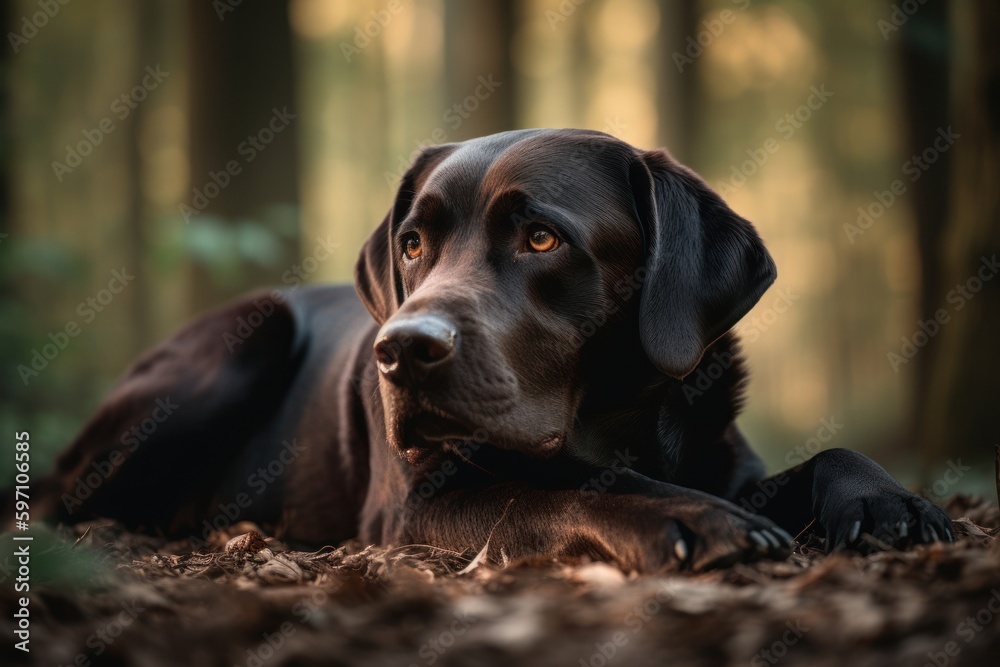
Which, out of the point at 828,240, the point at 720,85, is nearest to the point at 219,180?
the point at 720,85

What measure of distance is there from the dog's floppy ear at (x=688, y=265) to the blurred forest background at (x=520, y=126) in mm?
2633

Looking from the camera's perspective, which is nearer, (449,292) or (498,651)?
(498,651)

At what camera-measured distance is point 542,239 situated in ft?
9.97

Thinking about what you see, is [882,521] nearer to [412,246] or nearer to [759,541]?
[759,541]

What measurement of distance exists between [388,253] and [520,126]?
4902mm

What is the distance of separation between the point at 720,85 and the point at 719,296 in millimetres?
11735

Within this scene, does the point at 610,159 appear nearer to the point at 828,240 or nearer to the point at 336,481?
the point at 336,481

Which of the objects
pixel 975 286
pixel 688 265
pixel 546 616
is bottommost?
pixel 975 286

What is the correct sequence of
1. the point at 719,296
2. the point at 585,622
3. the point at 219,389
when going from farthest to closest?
the point at 219,389, the point at 719,296, the point at 585,622

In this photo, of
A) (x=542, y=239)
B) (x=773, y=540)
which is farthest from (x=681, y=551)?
(x=542, y=239)

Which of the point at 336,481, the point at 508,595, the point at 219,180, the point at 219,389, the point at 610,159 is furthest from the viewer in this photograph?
the point at 219,180

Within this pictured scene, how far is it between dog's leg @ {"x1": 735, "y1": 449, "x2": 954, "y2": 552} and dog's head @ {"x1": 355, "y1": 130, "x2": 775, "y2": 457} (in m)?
0.61

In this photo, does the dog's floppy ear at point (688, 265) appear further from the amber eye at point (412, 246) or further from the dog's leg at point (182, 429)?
the dog's leg at point (182, 429)

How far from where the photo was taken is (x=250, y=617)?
1832 millimetres
